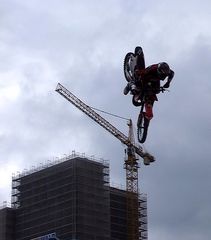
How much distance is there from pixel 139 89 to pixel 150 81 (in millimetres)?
914

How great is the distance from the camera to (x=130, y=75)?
44656mm

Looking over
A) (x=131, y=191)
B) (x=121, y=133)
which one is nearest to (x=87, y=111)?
(x=121, y=133)

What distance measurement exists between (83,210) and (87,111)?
23.7 metres

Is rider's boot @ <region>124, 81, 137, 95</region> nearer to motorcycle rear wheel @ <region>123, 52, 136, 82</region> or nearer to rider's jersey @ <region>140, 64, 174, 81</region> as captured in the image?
motorcycle rear wheel @ <region>123, 52, 136, 82</region>

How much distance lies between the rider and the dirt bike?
0.05 metres

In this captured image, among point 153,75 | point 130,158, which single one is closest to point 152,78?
point 153,75

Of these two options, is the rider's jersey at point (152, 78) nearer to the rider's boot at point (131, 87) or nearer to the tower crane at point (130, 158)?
the rider's boot at point (131, 87)

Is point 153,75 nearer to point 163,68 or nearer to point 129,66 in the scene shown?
point 163,68

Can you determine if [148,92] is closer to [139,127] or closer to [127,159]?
[139,127]

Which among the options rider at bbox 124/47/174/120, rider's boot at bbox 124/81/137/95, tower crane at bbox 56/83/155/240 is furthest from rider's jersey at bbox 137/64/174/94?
tower crane at bbox 56/83/155/240

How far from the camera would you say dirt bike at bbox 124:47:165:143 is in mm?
43303

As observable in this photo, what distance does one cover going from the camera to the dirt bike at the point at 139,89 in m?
43.3

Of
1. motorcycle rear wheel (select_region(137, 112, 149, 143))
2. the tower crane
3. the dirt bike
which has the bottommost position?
motorcycle rear wheel (select_region(137, 112, 149, 143))

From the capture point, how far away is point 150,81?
42.8 m
